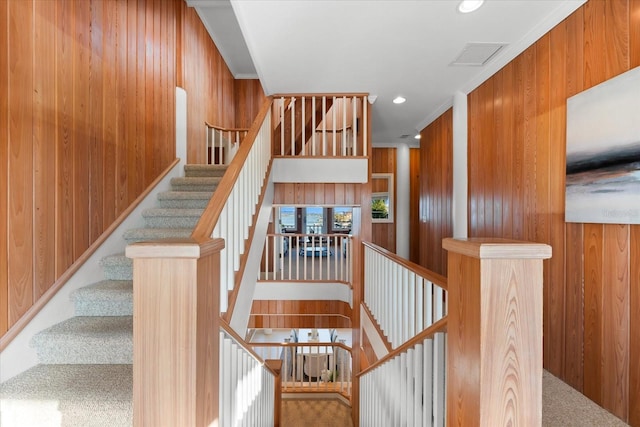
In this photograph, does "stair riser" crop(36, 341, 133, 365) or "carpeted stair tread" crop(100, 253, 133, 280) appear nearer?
"stair riser" crop(36, 341, 133, 365)

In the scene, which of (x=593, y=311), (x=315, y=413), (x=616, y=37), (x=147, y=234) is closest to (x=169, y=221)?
(x=147, y=234)

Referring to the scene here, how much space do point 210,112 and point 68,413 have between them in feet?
13.8

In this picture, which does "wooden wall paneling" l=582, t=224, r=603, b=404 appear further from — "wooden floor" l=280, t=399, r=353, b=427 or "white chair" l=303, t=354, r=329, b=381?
"white chair" l=303, t=354, r=329, b=381

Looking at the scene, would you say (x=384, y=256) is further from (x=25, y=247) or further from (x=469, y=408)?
(x=25, y=247)

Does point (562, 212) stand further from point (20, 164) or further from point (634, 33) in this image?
point (20, 164)

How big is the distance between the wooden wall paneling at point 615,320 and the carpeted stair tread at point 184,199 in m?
2.99

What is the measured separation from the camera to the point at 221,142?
493 centimetres

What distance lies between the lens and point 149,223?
9.21 ft

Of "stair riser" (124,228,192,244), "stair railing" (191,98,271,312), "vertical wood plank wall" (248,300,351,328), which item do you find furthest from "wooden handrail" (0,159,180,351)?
"vertical wood plank wall" (248,300,351,328)

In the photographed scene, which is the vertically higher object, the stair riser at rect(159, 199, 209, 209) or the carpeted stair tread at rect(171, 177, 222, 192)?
the carpeted stair tread at rect(171, 177, 222, 192)

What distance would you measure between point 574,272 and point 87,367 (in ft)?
9.60

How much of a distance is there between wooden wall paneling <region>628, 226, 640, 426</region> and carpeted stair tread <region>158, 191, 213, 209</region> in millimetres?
3029

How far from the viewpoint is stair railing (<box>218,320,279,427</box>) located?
127 centimetres

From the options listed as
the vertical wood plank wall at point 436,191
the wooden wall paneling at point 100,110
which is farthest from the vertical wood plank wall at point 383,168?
the wooden wall paneling at point 100,110
